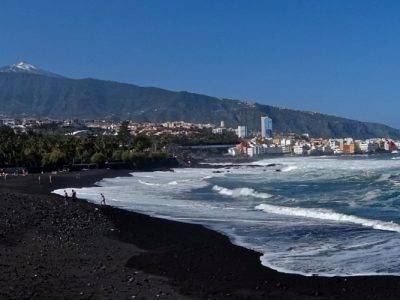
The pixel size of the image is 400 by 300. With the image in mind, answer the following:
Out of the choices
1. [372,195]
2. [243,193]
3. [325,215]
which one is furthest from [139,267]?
[243,193]

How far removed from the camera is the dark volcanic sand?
415 inches

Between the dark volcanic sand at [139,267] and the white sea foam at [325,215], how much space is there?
5183 mm

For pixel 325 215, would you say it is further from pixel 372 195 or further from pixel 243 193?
pixel 243 193

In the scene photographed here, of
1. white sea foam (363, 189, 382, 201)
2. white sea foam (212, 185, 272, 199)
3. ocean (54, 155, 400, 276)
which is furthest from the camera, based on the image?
white sea foam (212, 185, 272, 199)

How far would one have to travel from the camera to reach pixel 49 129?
155 metres

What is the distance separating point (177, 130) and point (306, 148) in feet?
138

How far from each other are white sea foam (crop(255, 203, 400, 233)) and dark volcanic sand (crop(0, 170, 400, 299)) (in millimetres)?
5183

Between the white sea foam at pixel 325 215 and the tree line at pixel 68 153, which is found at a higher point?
the tree line at pixel 68 153

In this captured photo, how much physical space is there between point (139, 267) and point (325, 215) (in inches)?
436

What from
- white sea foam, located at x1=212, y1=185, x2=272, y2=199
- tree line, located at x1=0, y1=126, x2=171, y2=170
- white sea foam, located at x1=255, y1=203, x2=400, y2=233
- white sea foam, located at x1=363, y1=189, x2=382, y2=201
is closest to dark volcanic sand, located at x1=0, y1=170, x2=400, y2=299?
white sea foam, located at x1=255, y1=203, x2=400, y2=233

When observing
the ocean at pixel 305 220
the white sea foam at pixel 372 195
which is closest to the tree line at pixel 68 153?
the ocean at pixel 305 220

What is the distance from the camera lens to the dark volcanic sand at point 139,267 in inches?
415

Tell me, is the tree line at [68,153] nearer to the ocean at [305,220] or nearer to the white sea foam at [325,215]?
the ocean at [305,220]

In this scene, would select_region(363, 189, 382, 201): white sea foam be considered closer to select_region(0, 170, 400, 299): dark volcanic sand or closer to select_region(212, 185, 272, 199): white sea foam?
select_region(212, 185, 272, 199): white sea foam
